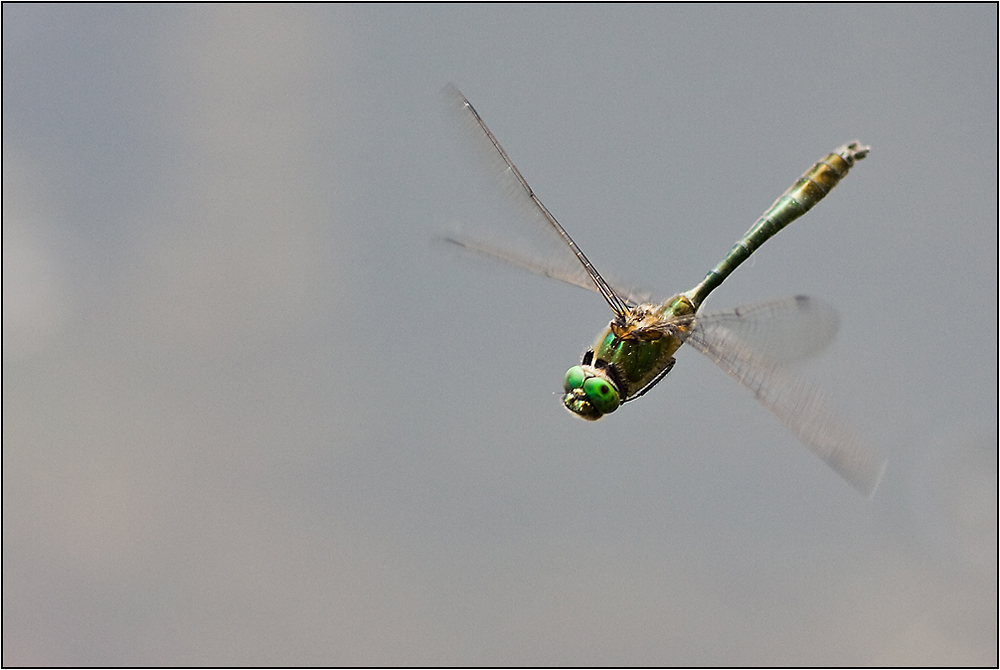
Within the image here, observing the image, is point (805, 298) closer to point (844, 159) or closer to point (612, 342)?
point (612, 342)

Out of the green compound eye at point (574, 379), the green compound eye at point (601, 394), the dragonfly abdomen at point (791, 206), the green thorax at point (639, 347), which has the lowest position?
the green compound eye at point (601, 394)

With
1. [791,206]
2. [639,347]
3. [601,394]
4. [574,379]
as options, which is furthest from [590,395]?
[791,206]

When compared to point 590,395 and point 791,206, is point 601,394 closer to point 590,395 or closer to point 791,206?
point 590,395

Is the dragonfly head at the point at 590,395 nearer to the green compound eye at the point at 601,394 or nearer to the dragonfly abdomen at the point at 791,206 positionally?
the green compound eye at the point at 601,394

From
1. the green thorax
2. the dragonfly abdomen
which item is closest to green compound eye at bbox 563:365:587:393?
the green thorax

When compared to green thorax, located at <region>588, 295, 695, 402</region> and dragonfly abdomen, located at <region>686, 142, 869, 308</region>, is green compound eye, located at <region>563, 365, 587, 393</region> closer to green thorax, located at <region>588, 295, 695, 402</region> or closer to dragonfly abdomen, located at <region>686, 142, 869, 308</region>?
green thorax, located at <region>588, 295, 695, 402</region>

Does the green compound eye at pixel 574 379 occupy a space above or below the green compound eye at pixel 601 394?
above

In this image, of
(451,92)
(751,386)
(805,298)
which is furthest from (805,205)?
(451,92)

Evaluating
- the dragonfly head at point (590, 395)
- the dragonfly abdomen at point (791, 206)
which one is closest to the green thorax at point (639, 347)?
the dragonfly head at point (590, 395)
